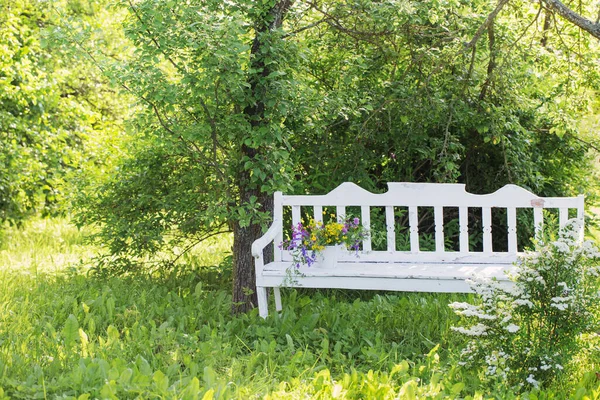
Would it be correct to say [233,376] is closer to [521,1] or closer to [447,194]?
[447,194]

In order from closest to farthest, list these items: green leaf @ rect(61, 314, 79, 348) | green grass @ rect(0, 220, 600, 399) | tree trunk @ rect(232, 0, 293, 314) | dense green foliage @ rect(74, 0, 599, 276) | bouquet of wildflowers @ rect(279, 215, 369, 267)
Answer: green grass @ rect(0, 220, 600, 399), green leaf @ rect(61, 314, 79, 348), dense green foliage @ rect(74, 0, 599, 276), bouquet of wildflowers @ rect(279, 215, 369, 267), tree trunk @ rect(232, 0, 293, 314)

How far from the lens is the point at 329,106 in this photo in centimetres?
528

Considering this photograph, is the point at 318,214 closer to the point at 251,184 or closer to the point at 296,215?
the point at 296,215

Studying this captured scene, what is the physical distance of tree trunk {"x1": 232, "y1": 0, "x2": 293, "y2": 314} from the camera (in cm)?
488

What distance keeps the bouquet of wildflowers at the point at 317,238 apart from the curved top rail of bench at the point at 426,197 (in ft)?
0.92

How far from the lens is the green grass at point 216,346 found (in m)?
3.42

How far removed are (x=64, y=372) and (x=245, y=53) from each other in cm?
224

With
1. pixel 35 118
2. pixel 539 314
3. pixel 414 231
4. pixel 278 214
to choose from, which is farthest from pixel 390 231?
pixel 35 118

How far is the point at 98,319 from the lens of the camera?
4.81m

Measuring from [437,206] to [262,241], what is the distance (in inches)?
50.1

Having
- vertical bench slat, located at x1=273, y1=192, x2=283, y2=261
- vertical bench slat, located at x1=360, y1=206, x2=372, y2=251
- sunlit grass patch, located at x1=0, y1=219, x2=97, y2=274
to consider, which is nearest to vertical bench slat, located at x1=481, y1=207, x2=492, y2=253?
vertical bench slat, located at x1=360, y1=206, x2=372, y2=251

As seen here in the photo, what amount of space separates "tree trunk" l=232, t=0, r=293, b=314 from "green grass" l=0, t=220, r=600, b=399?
0.20 m

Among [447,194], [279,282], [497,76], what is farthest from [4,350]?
[497,76]

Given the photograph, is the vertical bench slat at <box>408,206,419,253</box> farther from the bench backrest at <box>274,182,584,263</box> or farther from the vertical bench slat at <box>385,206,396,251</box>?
the vertical bench slat at <box>385,206,396,251</box>
